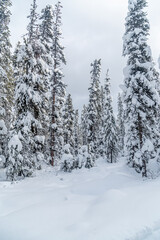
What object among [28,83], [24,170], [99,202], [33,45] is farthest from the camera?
[33,45]

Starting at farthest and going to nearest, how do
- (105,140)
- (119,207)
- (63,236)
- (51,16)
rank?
(105,140), (51,16), (119,207), (63,236)

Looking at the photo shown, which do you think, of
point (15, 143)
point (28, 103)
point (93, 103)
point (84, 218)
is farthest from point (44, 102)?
point (93, 103)

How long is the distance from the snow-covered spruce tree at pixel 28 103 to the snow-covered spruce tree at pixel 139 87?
751cm

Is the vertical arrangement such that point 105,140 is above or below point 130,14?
below

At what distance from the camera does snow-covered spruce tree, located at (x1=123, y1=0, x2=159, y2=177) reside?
44.4ft

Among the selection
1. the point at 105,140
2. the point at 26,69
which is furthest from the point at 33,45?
the point at 105,140

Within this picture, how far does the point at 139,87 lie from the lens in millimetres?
13719

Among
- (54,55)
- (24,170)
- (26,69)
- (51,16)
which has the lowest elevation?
(24,170)

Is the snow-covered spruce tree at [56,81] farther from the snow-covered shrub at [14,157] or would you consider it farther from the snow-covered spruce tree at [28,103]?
the snow-covered shrub at [14,157]

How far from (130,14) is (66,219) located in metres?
Result: 16.5

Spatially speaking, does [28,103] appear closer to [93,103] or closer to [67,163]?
[67,163]

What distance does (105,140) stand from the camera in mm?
30703

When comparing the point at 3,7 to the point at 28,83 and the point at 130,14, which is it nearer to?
the point at 28,83

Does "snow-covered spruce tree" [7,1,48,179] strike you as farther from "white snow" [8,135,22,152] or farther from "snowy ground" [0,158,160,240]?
"snowy ground" [0,158,160,240]
